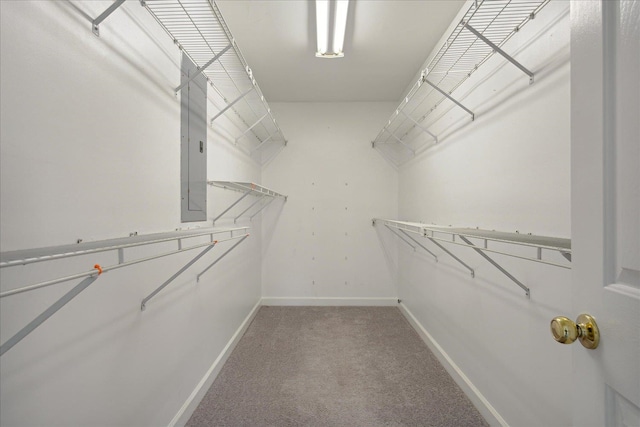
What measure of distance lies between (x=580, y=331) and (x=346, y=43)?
2348 mm

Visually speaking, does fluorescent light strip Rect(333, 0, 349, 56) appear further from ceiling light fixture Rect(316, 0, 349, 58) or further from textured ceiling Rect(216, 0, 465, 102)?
textured ceiling Rect(216, 0, 465, 102)

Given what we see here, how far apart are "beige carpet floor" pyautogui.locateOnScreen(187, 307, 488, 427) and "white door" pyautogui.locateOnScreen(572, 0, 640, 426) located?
1340 mm

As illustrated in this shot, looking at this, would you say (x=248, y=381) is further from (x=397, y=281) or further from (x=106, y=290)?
(x=397, y=281)

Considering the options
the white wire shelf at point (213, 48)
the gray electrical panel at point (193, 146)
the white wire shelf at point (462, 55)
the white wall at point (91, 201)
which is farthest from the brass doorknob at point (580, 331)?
the gray electrical panel at point (193, 146)

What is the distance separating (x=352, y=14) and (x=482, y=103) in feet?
3.50

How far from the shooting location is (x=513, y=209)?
130cm

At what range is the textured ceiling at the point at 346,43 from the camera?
186 cm

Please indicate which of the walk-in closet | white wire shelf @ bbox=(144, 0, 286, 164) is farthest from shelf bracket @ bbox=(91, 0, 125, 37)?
white wire shelf @ bbox=(144, 0, 286, 164)

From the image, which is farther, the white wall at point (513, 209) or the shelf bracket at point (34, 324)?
the white wall at point (513, 209)

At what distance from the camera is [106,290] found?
0.97 metres

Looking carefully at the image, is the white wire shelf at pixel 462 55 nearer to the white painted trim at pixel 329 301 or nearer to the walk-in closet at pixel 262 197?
the walk-in closet at pixel 262 197

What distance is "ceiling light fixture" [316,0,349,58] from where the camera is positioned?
1.67 metres

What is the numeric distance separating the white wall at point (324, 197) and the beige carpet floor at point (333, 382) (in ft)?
2.54

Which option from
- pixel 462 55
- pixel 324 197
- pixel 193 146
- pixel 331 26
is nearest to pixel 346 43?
pixel 331 26
